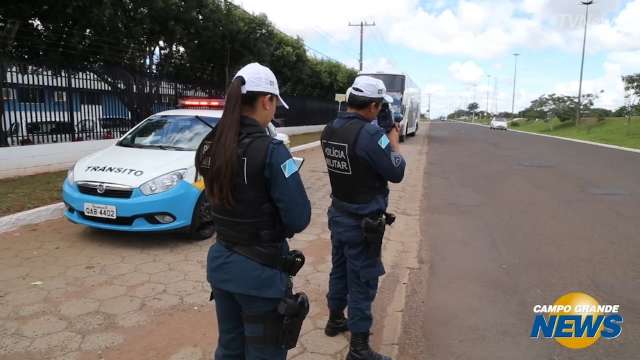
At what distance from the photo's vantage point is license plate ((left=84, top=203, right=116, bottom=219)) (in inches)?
195

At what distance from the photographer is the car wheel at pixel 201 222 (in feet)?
17.5

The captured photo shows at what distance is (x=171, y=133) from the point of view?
6.29m

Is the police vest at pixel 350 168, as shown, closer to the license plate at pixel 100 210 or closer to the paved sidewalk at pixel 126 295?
the paved sidewalk at pixel 126 295

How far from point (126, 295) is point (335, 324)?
1809 mm

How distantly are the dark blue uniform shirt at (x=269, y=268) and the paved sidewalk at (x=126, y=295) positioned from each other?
132 cm

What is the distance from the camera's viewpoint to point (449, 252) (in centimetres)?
549

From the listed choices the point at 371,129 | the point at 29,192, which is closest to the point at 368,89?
the point at 371,129

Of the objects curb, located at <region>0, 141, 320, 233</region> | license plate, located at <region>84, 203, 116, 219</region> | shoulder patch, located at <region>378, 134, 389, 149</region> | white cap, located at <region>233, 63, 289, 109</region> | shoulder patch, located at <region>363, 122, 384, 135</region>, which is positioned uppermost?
white cap, located at <region>233, 63, 289, 109</region>

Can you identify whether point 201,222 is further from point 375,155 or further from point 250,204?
point 250,204

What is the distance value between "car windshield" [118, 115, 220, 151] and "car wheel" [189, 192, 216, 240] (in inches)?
34.2

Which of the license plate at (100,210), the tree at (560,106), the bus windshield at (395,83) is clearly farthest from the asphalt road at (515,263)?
the tree at (560,106)

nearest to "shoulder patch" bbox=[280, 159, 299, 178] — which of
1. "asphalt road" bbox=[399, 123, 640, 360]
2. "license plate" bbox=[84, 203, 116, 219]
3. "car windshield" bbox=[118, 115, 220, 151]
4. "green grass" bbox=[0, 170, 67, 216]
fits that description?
"asphalt road" bbox=[399, 123, 640, 360]

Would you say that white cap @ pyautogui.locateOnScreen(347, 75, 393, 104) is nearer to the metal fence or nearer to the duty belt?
the duty belt

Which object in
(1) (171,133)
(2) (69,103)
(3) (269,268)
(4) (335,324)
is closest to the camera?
(3) (269,268)
